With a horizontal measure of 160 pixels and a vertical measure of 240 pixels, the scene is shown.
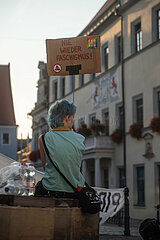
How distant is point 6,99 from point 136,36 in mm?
29984

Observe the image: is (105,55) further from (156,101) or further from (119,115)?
(156,101)

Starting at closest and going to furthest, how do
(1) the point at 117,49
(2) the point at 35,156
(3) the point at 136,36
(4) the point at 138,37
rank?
(4) the point at 138,37 < (3) the point at 136,36 < (1) the point at 117,49 < (2) the point at 35,156

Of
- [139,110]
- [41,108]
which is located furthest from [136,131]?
[41,108]

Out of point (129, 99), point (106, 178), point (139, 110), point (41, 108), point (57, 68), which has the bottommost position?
point (106, 178)

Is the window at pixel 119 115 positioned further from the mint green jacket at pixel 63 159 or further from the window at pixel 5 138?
the window at pixel 5 138

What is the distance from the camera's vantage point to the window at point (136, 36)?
23.2m

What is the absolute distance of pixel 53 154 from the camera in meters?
3.64

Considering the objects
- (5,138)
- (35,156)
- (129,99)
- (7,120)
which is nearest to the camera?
(129,99)

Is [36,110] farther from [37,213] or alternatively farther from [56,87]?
[37,213]

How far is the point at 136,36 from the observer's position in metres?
23.5

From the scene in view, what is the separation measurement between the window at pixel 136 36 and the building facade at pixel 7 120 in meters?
27.1

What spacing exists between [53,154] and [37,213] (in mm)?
651

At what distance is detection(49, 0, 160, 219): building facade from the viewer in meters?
21.0

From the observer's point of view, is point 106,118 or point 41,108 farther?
point 41,108
